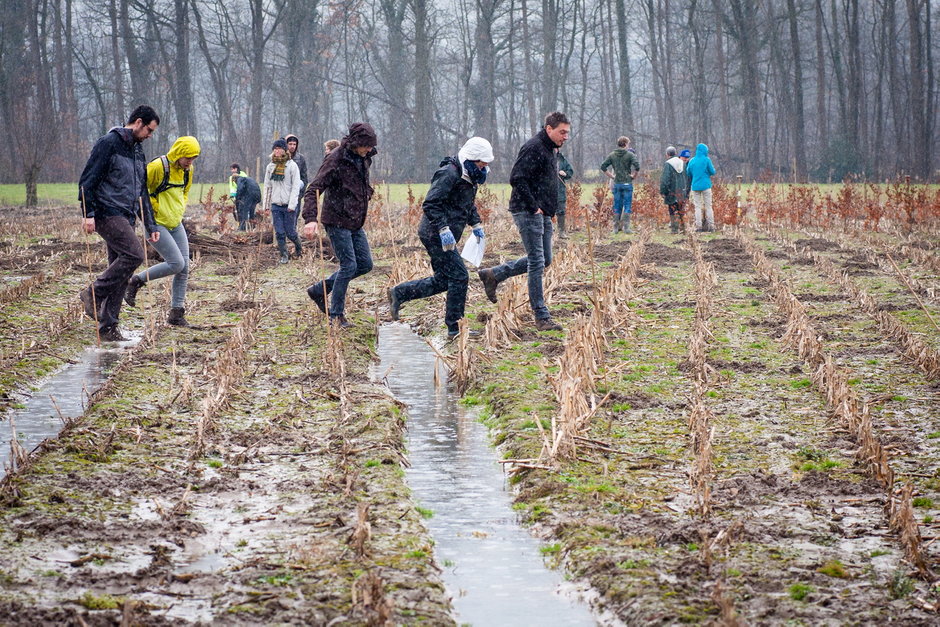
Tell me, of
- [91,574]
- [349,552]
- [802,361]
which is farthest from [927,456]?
[91,574]

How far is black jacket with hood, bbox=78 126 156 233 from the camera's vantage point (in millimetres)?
8539

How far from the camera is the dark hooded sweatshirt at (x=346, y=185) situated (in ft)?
30.1

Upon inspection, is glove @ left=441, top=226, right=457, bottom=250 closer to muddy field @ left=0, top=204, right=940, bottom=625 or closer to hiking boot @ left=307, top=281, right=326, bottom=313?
muddy field @ left=0, top=204, right=940, bottom=625

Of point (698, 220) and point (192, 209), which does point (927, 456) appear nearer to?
point (698, 220)

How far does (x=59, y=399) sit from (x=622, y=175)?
1539 cm

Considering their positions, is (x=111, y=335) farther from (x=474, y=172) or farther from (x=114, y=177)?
(x=474, y=172)

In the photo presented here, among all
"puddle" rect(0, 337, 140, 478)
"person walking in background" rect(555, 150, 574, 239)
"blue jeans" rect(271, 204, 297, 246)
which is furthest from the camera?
"person walking in background" rect(555, 150, 574, 239)

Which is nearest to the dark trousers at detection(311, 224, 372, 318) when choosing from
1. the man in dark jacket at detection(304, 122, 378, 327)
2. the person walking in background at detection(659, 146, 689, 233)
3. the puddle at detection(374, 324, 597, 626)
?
the man in dark jacket at detection(304, 122, 378, 327)

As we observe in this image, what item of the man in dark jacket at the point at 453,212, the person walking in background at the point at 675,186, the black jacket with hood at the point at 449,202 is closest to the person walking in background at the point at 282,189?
the man in dark jacket at the point at 453,212

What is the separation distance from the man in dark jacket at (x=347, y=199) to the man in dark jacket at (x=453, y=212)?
0.67 metres

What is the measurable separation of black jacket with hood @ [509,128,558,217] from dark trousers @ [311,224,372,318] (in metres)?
1.44

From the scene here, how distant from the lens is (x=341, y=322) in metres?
9.92

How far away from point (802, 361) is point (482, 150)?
3.12 metres

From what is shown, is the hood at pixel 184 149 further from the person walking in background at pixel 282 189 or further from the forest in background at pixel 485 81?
the forest in background at pixel 485 81
